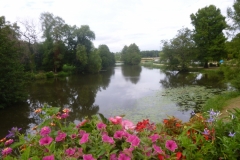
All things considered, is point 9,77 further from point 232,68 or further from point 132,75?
point 132,75

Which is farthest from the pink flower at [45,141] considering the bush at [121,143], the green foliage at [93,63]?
the green foliage at [93,63]

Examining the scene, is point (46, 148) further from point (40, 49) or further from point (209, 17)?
point (40, 49)

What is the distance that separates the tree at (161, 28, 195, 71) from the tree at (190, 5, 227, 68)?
1.11 meters

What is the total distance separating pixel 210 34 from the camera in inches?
1105

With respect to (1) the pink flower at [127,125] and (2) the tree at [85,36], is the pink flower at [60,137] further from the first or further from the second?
(2) the tree at [85,36]

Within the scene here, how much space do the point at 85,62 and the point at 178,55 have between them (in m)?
14.8

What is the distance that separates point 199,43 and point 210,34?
1.88 meters

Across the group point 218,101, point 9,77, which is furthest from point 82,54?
point 218,101

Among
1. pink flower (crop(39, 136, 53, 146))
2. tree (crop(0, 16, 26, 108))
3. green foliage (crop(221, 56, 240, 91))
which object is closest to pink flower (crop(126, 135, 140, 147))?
pink flower (crop(39, 136, 53, 146))

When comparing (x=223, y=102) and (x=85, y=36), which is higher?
(x=85, y=36)

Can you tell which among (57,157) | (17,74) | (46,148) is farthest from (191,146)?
(17,74)

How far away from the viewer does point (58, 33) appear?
31.3 m

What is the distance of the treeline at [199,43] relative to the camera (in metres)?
27.0

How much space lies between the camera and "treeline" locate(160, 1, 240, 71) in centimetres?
2705
